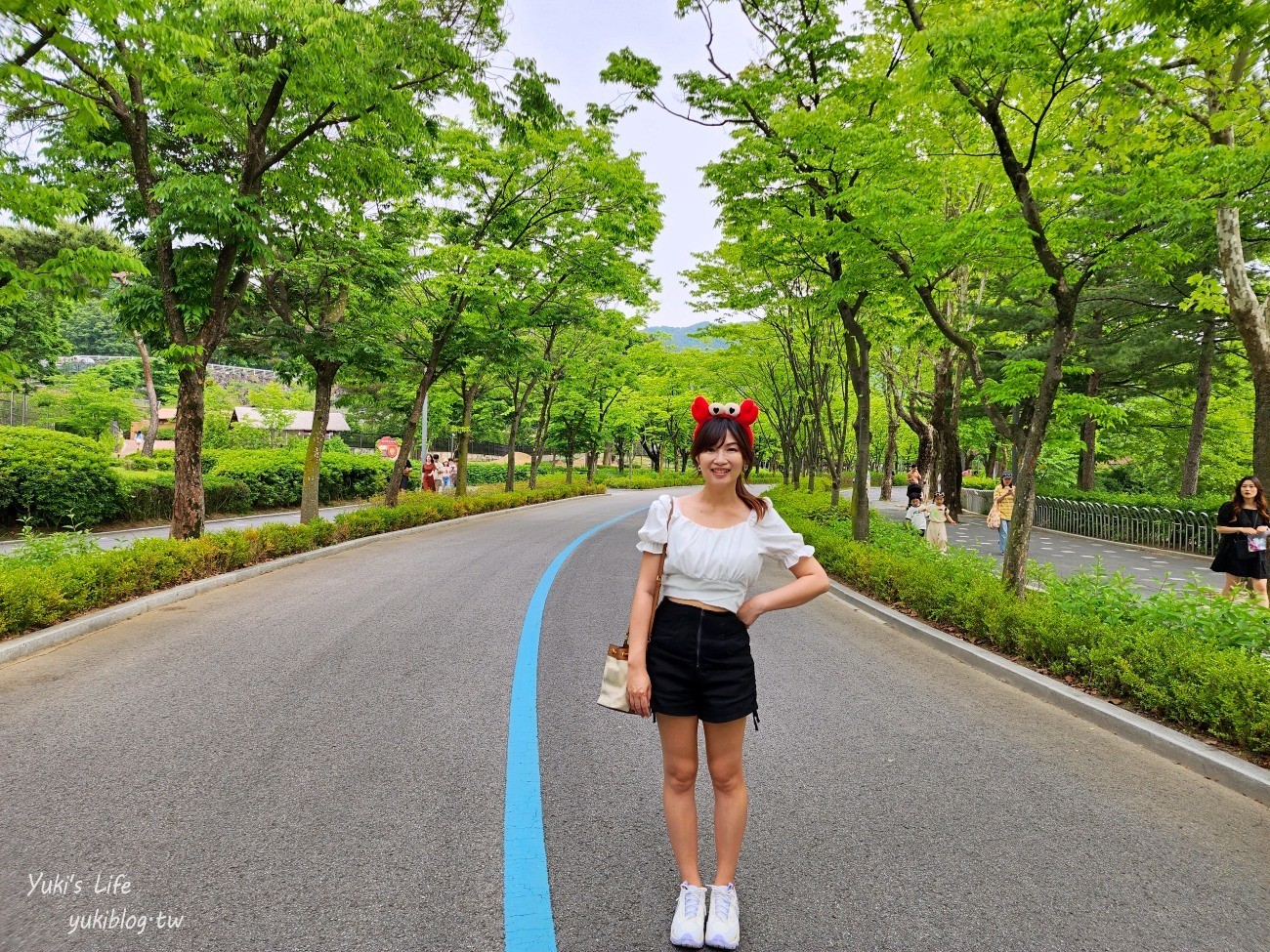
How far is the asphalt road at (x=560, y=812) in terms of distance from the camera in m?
2.26

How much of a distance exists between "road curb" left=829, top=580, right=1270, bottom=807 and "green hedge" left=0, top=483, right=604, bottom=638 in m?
8.14

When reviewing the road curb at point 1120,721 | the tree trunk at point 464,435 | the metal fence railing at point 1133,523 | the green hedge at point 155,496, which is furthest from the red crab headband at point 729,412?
the tree trunk at point 464,435

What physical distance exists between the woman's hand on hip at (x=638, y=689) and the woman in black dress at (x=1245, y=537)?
26.9 ft

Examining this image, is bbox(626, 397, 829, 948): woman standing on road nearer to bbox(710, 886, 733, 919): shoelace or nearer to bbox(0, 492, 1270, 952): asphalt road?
A: bbox(710, 886, 733, 919): shoelace

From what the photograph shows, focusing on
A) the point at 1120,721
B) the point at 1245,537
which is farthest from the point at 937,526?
the point at 1120,721

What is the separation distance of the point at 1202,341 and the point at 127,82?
2437cm

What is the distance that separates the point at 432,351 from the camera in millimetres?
15930

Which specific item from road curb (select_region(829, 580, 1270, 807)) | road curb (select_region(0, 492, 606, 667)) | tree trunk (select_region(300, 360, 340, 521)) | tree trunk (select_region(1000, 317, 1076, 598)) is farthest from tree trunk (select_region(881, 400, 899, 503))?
road curb (select_region(0, 492, 606, 667))

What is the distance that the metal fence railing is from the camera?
15.1m

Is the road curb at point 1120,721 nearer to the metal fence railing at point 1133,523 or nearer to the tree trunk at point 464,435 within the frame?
the metal fence railing at point 1133,523

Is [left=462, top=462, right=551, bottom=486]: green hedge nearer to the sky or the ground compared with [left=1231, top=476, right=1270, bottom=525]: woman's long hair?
nearer to the ground

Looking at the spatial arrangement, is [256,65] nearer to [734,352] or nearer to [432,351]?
[432,351]

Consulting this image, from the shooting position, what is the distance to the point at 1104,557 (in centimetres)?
1459

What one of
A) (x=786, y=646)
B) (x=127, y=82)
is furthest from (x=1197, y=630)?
(x=127, y=82)
